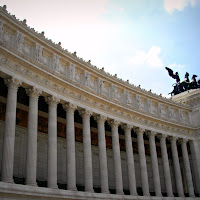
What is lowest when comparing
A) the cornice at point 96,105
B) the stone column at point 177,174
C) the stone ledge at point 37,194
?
the stone ledge at point 37,194

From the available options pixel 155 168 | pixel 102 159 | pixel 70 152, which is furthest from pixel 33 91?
pixel 155 168

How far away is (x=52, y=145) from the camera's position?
2377cm

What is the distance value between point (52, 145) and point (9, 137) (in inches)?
159

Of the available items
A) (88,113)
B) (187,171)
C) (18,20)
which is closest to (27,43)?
(18,20)

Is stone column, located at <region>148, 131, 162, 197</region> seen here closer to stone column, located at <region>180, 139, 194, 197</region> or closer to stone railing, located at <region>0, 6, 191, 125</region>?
stone railing, located at <region>0, 6, 191, 125</region>

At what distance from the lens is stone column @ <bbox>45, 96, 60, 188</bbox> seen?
22.8 meters

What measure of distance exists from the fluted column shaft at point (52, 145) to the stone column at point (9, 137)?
3542 mm

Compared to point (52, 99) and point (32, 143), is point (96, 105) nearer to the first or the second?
point (52, 99)

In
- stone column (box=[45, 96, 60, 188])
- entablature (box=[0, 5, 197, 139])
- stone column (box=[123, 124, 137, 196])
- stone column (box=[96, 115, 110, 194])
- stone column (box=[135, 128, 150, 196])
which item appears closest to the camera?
stone column (box=[45, 96, 60, 188])

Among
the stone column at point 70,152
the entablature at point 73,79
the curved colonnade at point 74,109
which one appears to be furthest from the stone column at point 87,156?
the stone column at point 70,152

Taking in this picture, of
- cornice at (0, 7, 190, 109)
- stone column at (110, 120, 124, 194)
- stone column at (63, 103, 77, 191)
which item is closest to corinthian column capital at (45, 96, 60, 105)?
stone column at (63, 103, 77, 191)

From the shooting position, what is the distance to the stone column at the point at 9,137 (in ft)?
65.0

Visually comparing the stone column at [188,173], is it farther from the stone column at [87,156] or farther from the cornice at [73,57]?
the stone column at [87,156]

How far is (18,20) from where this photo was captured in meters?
24.3
